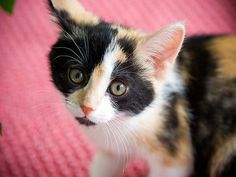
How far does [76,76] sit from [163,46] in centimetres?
19

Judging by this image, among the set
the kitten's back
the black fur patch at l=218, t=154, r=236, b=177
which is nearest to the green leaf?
the kitten's back

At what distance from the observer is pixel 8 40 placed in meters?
1.60

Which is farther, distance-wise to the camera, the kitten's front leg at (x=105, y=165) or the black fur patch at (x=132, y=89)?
the kitten's front leg at (x=105, y=165)

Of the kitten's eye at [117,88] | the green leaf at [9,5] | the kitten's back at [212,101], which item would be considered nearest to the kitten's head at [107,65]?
the kitten's eye at [117,88]

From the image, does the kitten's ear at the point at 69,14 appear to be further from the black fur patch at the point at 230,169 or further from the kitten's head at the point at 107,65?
the black fur patch at the point at 230,169

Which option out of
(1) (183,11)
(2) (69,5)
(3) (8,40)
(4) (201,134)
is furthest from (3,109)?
(1) (183,11)

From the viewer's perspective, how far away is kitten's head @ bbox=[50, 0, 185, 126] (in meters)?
0.83

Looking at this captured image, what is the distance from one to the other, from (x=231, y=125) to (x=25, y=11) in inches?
42.7

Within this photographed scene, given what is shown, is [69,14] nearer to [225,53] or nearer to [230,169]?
[225,53]

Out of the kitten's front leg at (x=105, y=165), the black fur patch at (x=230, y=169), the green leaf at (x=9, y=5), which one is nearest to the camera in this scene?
the green leaf at (x=9, y=5)

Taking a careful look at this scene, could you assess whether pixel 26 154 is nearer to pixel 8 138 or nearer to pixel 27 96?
pixel 8 138

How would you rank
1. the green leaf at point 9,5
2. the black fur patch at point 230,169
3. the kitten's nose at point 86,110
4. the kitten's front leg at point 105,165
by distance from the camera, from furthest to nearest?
the kitten's front leg at point 105,165 → the black fur patch at point 230,169 → the kitten's nose at point 86,110 → the green leaf at point 9,5

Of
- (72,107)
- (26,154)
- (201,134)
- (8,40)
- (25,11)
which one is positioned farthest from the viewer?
(25,11)

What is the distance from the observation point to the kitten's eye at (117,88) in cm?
85
